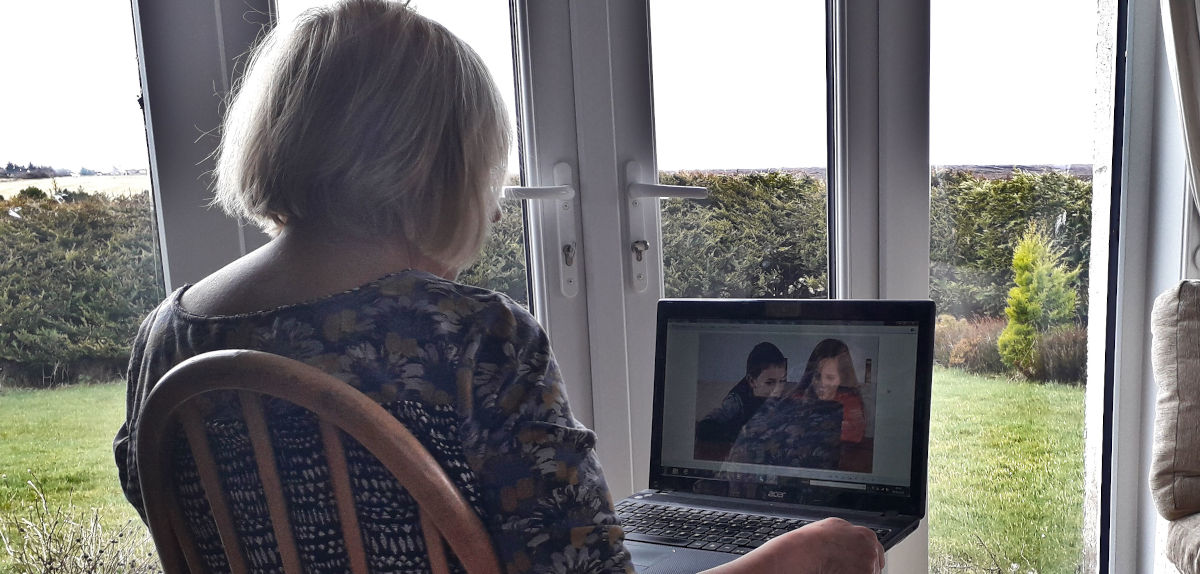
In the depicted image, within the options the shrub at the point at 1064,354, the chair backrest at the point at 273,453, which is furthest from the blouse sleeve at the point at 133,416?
the shrub at the point at 1064,354

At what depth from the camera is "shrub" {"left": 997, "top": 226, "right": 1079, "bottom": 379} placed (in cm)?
205

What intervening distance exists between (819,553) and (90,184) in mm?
1123

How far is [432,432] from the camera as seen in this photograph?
75cm

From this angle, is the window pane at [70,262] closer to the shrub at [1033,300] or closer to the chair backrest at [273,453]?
the chair backrest at [273,453]

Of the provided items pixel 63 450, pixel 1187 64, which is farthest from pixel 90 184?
pixel 1187 64

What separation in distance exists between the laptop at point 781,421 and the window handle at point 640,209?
1.29 ft

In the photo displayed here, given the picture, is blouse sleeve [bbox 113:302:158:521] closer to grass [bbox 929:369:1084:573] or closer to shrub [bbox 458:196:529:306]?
shrub [bbox 458:196:529:306]

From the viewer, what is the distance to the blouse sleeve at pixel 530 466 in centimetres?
74

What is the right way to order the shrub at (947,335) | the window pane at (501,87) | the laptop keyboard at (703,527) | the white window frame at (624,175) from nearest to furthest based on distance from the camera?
the laptop keyboard at (703,527) → the white window frame at (624,175) → the window pane at (501,87) → the shrub at (947,335)

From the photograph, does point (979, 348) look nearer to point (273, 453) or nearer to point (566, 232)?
point (566, 232)

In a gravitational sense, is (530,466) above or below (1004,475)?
above

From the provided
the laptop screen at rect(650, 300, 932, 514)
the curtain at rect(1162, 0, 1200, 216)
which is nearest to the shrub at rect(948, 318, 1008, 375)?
the curtain at rect(1162, 0, 1200, 216)

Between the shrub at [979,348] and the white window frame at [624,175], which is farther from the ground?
the white window frame at [624,175]

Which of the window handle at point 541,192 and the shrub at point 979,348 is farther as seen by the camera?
the shrub at point 979,348
